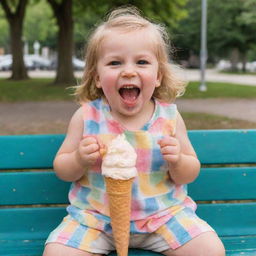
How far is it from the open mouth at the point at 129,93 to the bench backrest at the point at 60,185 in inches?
21.9

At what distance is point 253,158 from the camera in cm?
262

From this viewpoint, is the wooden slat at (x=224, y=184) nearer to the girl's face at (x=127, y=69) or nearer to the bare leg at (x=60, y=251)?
the girl's face at (x=127, y=69)

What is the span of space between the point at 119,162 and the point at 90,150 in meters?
0.17

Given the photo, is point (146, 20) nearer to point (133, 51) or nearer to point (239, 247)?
point (133, 51)

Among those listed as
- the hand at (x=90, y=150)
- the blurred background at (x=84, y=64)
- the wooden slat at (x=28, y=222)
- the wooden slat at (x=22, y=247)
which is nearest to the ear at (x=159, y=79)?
the blurred background at (x=84, y=64)

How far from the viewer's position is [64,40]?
19031 mm

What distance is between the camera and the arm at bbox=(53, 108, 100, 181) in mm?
2082

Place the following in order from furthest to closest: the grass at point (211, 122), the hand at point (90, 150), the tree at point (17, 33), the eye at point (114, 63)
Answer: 1. the tree at point (17, 33)
2. the grass at point (211, 122)
3. the eye at point (114, 63)
4. the hand at point (90, 150)

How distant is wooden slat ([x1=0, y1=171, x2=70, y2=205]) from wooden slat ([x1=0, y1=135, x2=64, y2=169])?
0.05 meters

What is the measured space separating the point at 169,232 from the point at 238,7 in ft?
127

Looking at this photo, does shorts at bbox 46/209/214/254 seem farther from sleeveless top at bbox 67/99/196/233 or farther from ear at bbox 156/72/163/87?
ear at bbox 156/72/163/87

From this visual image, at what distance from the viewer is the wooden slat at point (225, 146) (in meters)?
2.61

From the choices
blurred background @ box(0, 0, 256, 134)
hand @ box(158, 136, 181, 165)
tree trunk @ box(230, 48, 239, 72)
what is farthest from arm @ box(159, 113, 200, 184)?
tree trunk @ box(230, 48, 239, 72)

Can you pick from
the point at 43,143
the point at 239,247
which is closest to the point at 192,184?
the point at 239,247
